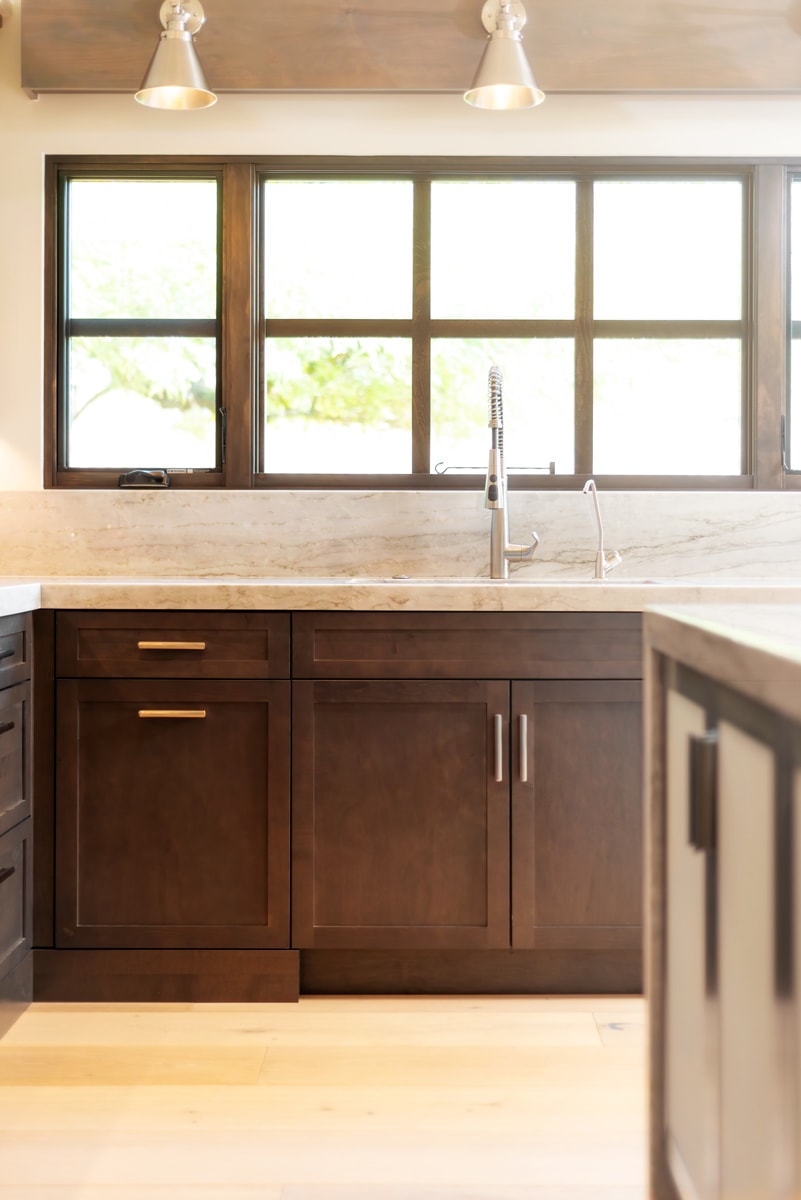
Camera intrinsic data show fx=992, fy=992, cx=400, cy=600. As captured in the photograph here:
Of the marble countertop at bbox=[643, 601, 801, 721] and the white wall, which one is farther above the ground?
the white wall

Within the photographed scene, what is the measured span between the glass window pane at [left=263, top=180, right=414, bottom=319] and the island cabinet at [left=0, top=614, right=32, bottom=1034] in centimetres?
132

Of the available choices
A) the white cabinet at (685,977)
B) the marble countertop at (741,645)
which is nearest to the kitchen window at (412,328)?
the marble countertop at (741,645)

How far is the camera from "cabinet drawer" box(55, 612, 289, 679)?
7.85 ft

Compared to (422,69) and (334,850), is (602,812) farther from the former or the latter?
(422,69)

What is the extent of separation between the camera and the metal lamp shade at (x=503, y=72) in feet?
8.41

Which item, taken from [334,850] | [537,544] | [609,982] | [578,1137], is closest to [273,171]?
[537,544]

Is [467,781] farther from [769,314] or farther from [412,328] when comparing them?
[769,314]

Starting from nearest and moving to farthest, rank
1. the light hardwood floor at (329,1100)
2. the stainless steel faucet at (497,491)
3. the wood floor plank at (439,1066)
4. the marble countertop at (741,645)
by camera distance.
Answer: the marble countertop at (741,645)
the light hardwood floor at (329,1100)
the wood floor plank at (439,1066)
the stainless steel faucet at (497,491)

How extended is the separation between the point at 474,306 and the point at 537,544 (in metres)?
0.75

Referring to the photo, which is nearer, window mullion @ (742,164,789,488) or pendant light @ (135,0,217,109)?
pendant light @ (135,0,217,109)

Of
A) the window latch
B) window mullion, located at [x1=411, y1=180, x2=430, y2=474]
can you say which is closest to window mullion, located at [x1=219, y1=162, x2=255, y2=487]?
the window latch

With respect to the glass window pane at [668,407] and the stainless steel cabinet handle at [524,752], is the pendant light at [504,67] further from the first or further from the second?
the stainless steel cabinet handle at [524,752]

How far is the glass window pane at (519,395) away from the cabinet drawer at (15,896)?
159 cm

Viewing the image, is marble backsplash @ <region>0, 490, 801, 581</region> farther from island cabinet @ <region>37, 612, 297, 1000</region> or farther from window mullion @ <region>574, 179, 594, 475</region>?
island cabinet @ <region>37, 612, 297, 1000</region>
